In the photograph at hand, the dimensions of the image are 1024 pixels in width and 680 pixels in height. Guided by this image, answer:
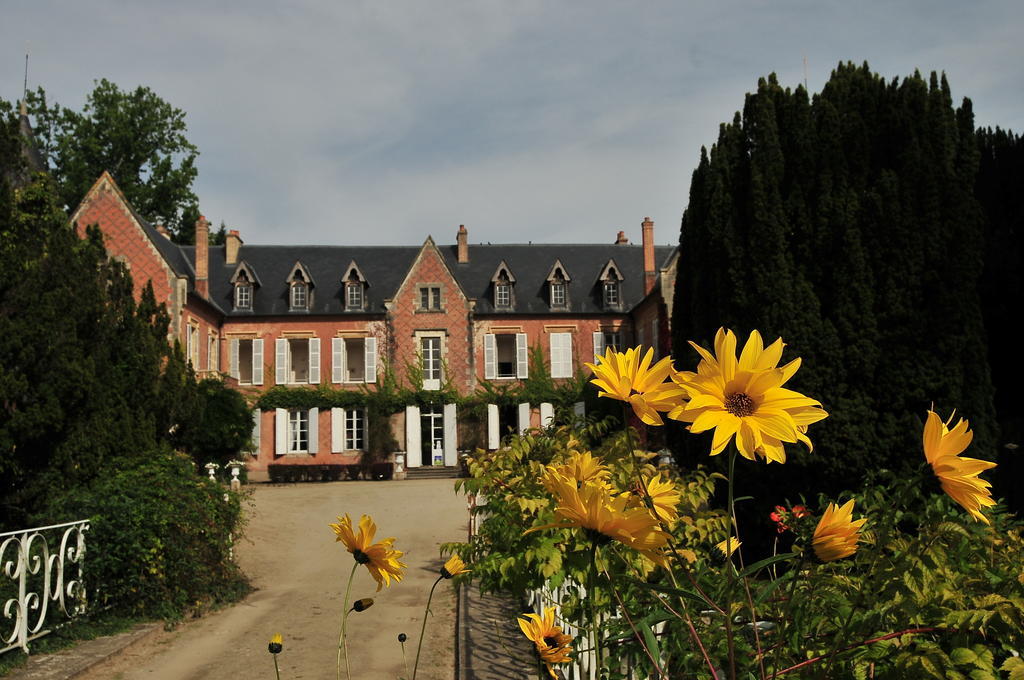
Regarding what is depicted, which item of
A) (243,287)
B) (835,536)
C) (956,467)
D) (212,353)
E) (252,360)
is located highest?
(243,287)

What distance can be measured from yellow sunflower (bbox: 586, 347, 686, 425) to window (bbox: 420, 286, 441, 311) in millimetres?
30768

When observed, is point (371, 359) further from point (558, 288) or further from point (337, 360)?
point (558, 288)

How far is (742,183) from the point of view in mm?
11273

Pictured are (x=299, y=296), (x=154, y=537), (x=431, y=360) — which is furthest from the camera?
(x=299, y=296)

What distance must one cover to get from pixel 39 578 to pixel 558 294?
27.2 meters

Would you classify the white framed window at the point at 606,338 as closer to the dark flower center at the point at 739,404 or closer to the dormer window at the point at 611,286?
the dormer window at the point at 611,286

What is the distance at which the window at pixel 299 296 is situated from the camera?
32.4 m

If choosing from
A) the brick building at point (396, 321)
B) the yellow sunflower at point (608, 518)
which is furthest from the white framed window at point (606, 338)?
the yellow sunflower at point (608, 518)

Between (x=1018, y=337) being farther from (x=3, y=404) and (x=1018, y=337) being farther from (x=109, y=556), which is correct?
(x=3, y=404)

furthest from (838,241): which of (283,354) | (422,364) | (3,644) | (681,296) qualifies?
(283,354)

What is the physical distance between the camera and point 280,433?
30.0m

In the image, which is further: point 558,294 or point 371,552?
point 558,294

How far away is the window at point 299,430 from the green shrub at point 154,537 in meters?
21.7

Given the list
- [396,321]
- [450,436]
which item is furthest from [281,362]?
[450,436]
